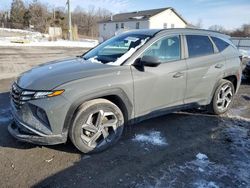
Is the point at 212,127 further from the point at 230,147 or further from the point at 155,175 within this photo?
the point at 155,175

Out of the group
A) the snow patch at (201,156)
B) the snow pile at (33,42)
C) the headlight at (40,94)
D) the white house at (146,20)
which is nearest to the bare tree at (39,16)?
the snow pile at (33,42)

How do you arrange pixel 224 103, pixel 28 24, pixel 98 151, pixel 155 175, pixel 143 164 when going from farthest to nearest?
1. pixel 28 24
2. pixel 224 103
3. pixel 98 151
4. pixel 143 164
5. pixel 155 175

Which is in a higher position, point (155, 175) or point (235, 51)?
point (235, 51)

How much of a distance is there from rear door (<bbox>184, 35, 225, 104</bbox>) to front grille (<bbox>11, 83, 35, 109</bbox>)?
106 inches

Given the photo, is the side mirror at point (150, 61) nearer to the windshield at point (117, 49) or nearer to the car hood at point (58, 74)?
the windshield at point (117, 49)

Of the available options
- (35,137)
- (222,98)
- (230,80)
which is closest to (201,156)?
(222,98)

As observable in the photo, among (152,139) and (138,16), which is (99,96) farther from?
(138,16)

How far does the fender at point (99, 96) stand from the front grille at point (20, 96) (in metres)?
0.55

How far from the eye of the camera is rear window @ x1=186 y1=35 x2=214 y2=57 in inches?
192

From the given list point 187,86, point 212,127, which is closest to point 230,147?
point 212,127

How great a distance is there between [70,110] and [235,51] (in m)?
4.08

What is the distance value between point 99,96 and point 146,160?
1117 mm

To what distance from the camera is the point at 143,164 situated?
11.9 ft

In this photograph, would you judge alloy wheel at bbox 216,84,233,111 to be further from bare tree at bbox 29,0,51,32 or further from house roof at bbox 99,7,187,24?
house roof at bbox 99,7,187,24
